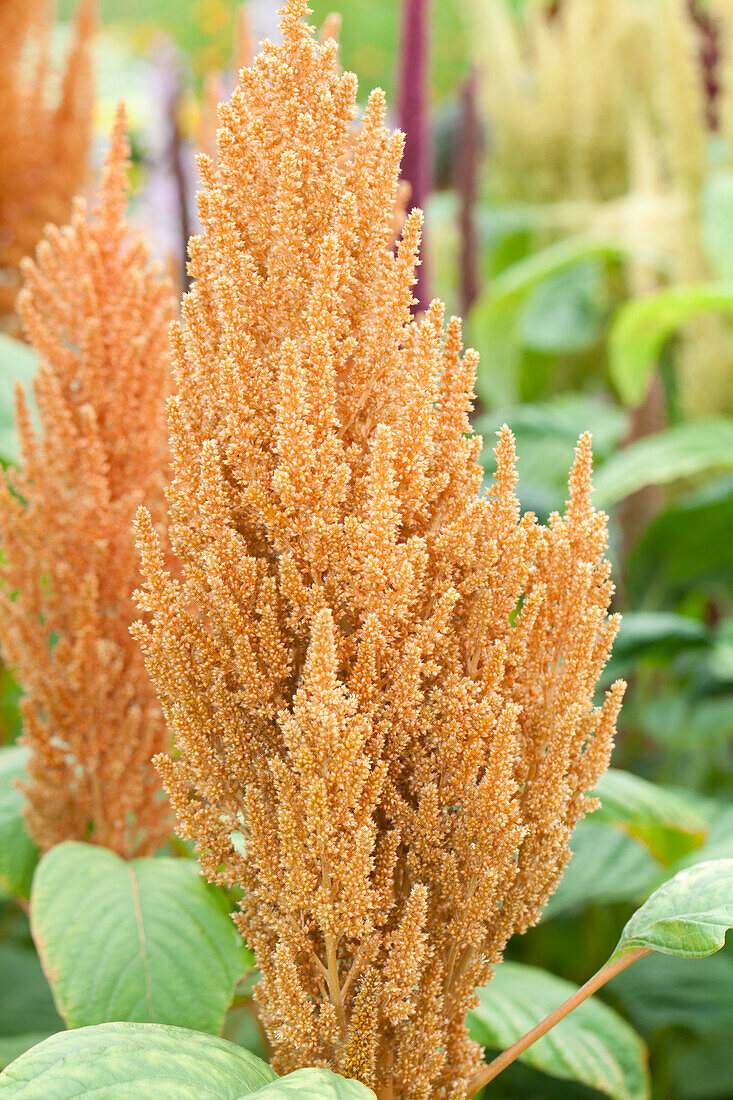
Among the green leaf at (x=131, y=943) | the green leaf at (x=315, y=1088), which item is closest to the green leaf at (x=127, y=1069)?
the green leaf at (x=315, y=1088)

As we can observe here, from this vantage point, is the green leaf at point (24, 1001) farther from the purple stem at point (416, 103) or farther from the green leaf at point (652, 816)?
the purple stem at point (416, 103)

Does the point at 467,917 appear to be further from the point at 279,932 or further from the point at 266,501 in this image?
the point at 266,501

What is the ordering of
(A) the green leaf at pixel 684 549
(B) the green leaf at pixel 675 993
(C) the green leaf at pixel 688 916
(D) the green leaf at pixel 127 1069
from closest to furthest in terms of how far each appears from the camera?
(D) the green leaf at pixel 127 1069 → (C) the green leaf at pixel 688 916 → (B) the green leaf at pixel 675 993 → (A) the green leaf at pixel 684 549

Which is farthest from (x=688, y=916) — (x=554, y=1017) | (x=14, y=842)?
(x=14, y=842)

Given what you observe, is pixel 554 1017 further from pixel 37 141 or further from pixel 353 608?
pixel 37 141

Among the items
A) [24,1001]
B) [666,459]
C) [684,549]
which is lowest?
[24,1001]

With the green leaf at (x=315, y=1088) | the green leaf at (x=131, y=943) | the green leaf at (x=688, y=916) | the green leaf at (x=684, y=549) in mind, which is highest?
the green leaf at (x=684, y=549)

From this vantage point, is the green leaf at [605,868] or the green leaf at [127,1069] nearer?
the green leaf at [127,1069]
